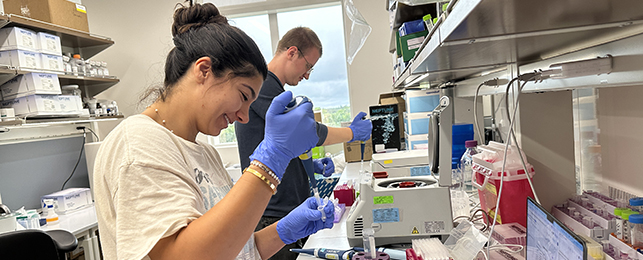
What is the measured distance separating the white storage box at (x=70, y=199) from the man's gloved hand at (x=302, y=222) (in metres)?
2.53

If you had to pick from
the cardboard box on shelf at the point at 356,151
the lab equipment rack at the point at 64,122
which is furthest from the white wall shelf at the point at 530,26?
the lab equipment rack at the point at 64,122

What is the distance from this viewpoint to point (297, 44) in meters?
2.02

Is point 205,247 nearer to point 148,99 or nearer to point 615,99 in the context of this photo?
point 148,99

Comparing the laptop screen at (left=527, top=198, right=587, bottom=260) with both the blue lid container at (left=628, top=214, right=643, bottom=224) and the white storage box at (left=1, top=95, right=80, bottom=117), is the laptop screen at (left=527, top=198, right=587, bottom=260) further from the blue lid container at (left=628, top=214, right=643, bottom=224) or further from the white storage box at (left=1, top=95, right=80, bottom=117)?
the white storage box at (left=1, top=95, right=80, bottom=117)

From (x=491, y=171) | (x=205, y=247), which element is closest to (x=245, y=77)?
(x=205, y=247)

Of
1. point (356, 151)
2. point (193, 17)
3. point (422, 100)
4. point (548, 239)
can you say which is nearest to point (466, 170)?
point (422, 100)

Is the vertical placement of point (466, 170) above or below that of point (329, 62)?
below

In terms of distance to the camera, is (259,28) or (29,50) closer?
(29,50)

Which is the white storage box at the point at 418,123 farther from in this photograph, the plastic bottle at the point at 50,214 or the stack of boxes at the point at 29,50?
the stack of boxes at the point at 29,50

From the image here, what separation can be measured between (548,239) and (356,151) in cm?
280

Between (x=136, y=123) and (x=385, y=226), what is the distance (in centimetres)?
88

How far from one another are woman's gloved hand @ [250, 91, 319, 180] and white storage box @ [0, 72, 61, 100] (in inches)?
101

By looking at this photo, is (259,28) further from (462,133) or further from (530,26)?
(530,26)

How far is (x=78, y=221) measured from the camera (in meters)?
2.66
